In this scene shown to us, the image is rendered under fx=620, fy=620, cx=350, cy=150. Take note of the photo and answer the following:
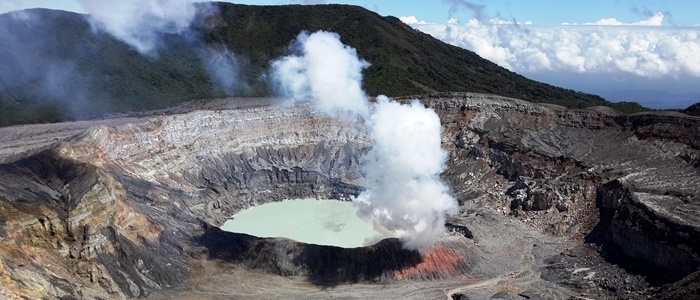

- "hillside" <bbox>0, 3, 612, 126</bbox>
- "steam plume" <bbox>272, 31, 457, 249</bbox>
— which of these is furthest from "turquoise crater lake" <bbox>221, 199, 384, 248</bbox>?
"hillside" <bbox>0, 3, 612, 126</bbox>

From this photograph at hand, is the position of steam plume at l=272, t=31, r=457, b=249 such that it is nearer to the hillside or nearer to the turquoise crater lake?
the turquoise crater lake

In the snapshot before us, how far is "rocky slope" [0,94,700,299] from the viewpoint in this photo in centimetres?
3578

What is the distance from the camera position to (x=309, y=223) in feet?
162

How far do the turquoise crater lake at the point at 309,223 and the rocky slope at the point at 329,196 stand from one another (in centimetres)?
187

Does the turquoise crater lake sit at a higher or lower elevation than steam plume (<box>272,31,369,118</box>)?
lower

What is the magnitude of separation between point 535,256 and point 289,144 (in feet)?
95.0

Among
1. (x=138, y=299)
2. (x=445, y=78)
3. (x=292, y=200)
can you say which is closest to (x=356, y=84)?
(x=292, y=200)

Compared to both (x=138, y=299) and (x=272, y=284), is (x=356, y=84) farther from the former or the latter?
(x=138, y=299)

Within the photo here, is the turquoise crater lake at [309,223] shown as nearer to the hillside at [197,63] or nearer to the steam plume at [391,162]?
the steam plume at [391,162]

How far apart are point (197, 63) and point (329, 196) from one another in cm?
4633

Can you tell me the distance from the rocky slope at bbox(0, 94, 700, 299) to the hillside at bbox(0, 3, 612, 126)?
1724cm

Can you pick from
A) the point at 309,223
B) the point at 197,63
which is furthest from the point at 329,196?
the point at 197,63

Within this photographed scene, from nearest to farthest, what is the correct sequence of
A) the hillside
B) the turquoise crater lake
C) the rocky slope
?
the rocky slope
the turquoise crater lake
the hillside

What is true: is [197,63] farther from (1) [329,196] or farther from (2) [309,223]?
(2) [309,223]
